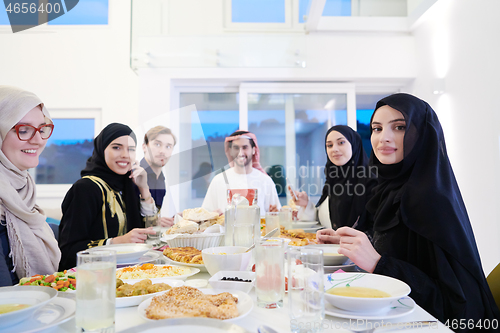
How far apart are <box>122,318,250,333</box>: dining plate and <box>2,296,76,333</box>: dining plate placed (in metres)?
0.18

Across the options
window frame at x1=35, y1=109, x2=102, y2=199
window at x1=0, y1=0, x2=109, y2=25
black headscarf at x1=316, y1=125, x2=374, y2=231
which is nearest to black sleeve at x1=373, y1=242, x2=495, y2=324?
black headscarf at x1=316, y1=125, x2=374, y2=231

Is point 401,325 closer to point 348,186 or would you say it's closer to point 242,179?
point 348,186

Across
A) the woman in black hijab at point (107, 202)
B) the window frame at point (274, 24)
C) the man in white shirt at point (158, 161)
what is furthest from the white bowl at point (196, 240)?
the window frame at point (274, 24)

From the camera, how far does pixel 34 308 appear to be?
2.05 feet

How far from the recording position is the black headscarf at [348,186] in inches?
97.3

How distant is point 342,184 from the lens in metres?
2.68

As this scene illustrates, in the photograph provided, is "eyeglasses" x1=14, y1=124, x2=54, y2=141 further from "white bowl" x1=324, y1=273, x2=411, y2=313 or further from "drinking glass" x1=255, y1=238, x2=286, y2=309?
"white bowl" x1=324, y1=273, x2=411, y2=313

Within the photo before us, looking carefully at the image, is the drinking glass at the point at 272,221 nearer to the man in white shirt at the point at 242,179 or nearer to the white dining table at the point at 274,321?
the white dining table at the point at 274,321

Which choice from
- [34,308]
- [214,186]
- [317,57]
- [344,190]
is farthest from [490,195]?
[34,308]

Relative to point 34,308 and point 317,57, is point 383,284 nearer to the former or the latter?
point 34,308

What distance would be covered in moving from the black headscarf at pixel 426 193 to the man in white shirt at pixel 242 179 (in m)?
2.23

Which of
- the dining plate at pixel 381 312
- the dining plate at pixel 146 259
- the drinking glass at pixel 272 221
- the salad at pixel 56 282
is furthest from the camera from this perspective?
the drinking glass at pixel 272 221

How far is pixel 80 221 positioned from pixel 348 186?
1.87 m

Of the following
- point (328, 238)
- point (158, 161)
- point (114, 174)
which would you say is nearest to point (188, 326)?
point (328, 238)
